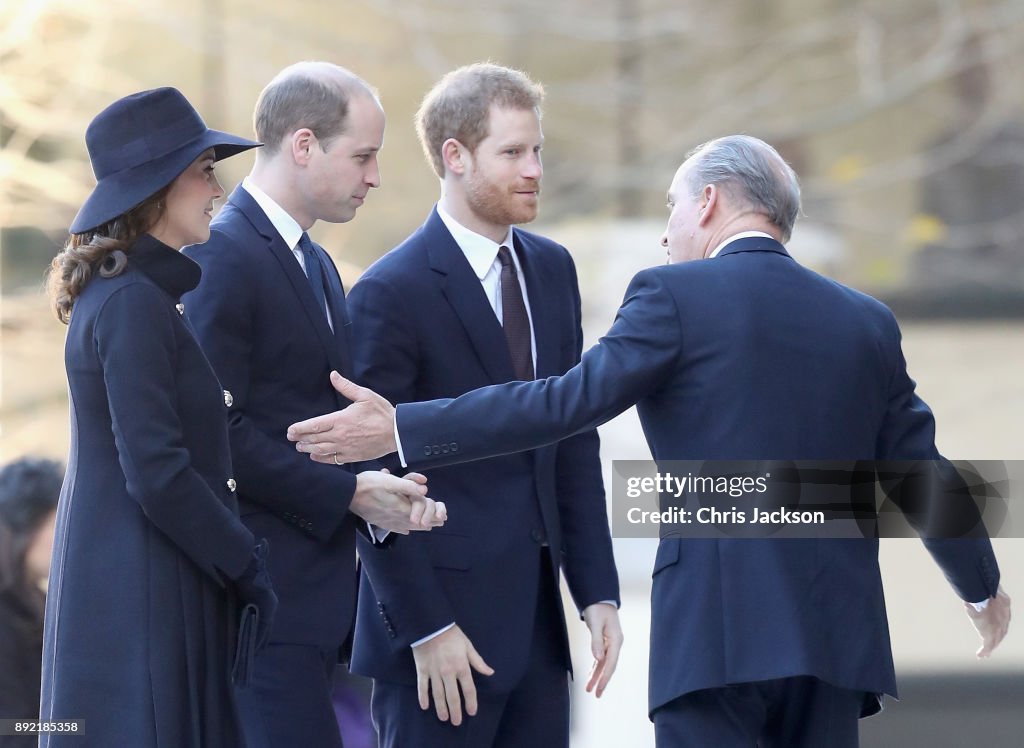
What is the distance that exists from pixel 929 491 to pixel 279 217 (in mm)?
1276

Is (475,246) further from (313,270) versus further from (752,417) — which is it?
(752,417)

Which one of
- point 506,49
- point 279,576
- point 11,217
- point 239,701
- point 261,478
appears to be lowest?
point 239,701

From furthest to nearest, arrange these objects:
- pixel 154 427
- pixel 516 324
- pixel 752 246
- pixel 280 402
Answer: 1. pixel 516 324
2. pixel 280 402
3. pixel 752 246
4. pixel 154 427

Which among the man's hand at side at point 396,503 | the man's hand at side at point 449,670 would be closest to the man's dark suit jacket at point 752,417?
the man's hand at side at point 396,503

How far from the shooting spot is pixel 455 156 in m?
A: 2.65

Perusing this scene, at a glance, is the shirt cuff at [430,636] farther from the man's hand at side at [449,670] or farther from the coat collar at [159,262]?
the coat collar at [159,262]

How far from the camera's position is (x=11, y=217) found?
16.4 feet

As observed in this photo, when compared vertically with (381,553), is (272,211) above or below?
above

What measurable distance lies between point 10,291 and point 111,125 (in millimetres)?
3122

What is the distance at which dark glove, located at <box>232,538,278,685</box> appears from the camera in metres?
2.04

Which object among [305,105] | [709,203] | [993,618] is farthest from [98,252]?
[993,618]

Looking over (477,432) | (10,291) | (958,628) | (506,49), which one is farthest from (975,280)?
(10,291)

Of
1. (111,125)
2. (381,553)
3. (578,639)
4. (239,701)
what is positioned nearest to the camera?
(111,125)

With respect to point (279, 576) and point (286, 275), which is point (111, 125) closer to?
point (286, 275)
